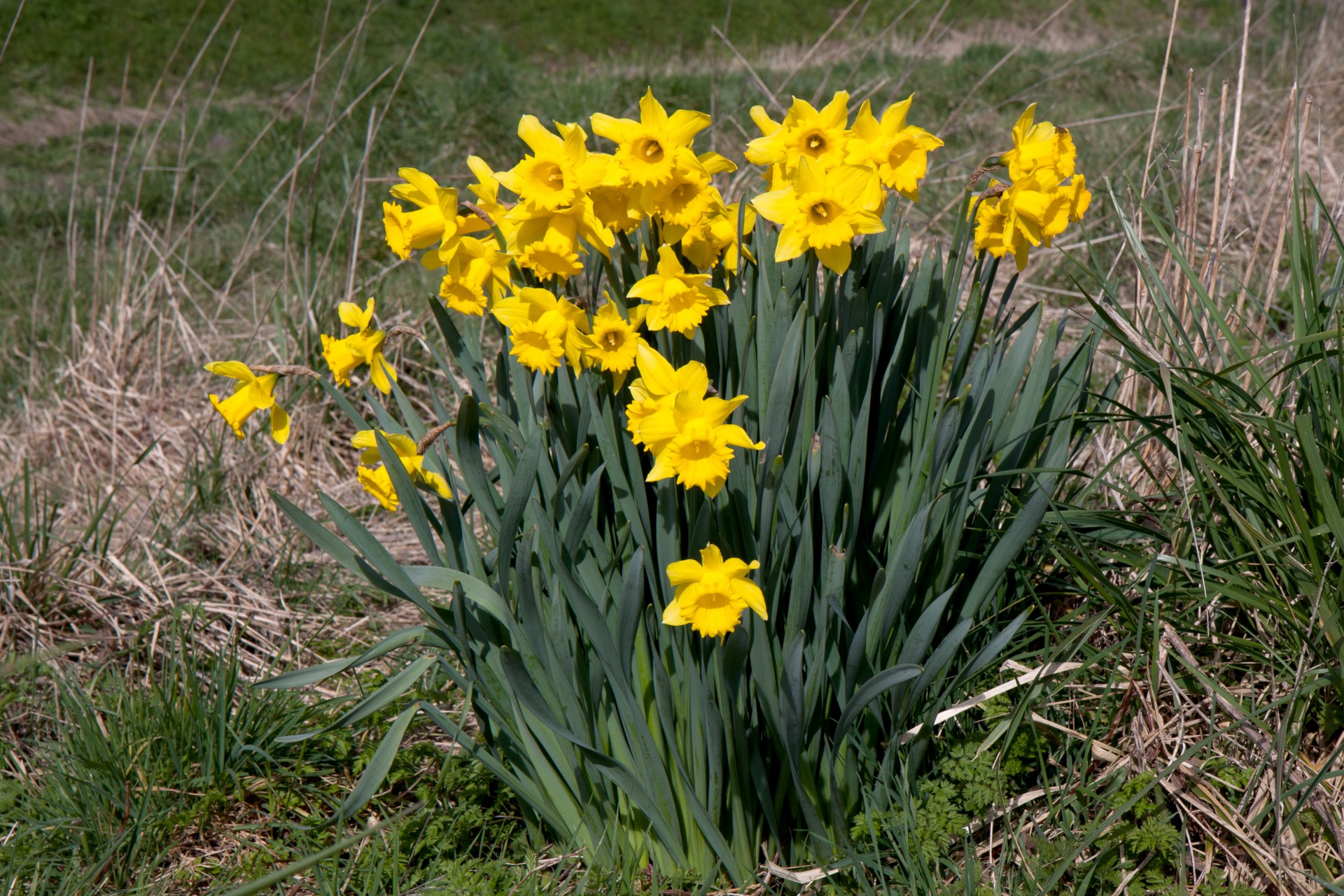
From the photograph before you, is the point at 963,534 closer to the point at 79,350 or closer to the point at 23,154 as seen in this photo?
the point at 79,350

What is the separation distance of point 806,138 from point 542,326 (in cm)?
44

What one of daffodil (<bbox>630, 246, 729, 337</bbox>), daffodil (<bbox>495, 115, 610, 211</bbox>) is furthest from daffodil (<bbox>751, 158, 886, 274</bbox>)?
daffodil (<bbox>495, 115, 610, 211</bbox>)

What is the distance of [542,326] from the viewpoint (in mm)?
1224

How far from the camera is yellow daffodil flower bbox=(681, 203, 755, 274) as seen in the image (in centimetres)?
132

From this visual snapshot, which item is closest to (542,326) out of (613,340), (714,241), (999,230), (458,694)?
(613,340)

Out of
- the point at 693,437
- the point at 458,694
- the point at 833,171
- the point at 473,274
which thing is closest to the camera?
the point at 693,437

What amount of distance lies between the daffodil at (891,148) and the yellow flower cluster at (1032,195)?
0.11m

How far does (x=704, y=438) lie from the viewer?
43.2 inches

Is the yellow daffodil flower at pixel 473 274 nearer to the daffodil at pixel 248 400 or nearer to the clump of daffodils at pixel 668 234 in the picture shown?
the clump of daffodils at pixel 668 234

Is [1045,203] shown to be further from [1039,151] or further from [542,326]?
[542,326]

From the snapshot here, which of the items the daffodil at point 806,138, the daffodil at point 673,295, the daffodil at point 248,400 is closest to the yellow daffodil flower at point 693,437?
the daffodil at point 673,295

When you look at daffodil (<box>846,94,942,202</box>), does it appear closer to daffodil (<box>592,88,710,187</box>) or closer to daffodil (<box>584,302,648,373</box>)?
daffodil (<box>592,88,710,187</box>)

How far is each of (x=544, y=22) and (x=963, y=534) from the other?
12238 mm

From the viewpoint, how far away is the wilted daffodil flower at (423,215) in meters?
1.28
